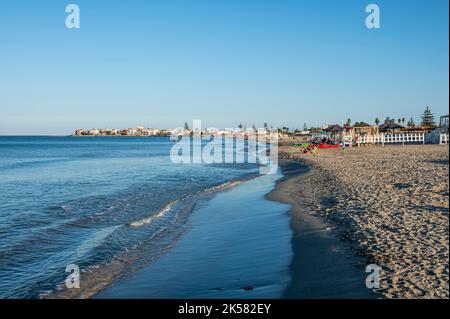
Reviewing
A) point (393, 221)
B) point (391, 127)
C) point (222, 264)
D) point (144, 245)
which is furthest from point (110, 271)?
point (391, 127)

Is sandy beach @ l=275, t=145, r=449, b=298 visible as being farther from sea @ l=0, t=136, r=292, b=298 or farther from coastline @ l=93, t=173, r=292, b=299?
sea @ l=0, t=136, r=292, b=298

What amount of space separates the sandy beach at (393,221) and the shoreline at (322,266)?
0.45ft

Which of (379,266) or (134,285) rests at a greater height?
(379,266)

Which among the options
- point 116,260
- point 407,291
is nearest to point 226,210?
point 116,260

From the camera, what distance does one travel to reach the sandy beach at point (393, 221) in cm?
580

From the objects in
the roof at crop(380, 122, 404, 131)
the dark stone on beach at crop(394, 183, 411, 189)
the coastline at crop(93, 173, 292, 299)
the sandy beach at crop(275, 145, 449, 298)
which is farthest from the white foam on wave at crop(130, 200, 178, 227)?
the roof at crop(380, 122, 404, 131)

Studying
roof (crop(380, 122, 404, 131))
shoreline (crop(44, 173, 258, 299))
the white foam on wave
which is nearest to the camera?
shoreline (crop(44, 173, 258, 299))

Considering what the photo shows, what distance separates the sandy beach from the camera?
19.0 ft

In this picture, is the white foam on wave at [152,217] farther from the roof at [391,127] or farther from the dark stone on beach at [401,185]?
the roof at [391,127]

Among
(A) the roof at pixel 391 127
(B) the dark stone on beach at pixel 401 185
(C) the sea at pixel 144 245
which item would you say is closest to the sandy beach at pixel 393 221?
(B) the dark stone on beach at pixel 401 185

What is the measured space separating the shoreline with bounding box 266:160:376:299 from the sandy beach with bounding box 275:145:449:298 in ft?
0.45

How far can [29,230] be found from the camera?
11773 millimetres
